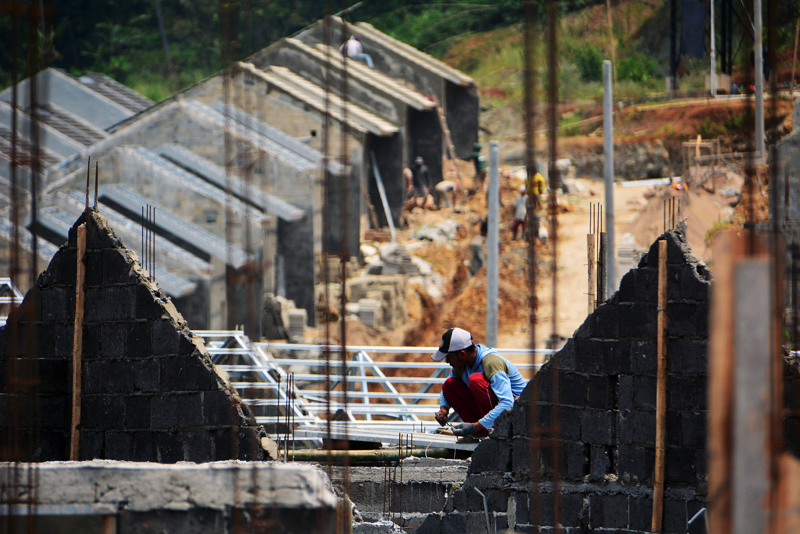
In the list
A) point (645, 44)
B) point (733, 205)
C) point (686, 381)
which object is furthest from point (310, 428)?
point (645, 44)

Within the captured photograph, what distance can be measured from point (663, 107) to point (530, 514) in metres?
28.3

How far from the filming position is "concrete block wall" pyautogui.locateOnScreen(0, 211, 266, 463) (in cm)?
665

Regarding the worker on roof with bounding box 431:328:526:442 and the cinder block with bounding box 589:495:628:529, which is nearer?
the cinder block with bounding box 589:495:628:529

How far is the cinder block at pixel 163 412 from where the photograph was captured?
671cm

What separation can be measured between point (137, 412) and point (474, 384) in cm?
232

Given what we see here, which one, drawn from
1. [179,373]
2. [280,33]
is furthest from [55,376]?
[280,33]

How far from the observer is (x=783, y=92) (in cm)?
2720

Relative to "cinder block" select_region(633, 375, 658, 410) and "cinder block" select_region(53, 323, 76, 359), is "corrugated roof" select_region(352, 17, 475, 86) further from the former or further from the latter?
"cinder block" select_region(633, 375, 658, 410)

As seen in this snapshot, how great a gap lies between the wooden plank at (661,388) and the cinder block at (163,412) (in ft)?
9.62

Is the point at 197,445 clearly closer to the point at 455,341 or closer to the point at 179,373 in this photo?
the point at 179,373

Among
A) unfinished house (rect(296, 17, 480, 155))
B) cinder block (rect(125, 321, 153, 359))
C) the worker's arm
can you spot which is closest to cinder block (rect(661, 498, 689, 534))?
the worker's arm

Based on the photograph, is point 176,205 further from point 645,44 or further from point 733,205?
point 645,44

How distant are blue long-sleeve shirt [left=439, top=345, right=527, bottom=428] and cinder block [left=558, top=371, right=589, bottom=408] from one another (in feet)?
1.82

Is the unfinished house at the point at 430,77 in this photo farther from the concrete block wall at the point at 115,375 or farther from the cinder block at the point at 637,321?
the cinder block at the point at 637,321
